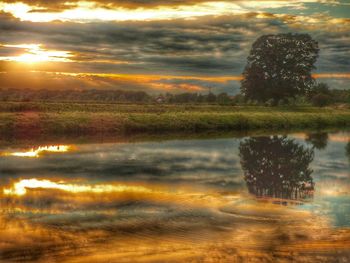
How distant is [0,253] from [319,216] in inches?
281

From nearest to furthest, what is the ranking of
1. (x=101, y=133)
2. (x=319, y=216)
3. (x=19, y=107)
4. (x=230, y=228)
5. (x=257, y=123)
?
(x=230, y=228) → (x=319, y=216) → (x=101, y=133) → (x=19, y=107) → (x=257, y=123)

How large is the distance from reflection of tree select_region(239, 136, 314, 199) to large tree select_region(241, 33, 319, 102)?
153ft

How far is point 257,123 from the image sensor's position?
53.2 metres

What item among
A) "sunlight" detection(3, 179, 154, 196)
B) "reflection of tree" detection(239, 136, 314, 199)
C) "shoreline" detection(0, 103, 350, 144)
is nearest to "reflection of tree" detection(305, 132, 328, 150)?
"reflection of tree" detection(239, 136, 314, 199)

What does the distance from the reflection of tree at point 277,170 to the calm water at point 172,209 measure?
58 mm

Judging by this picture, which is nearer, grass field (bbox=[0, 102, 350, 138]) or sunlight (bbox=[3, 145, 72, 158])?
sunlight (bbox=[3, 145, 72, 158])

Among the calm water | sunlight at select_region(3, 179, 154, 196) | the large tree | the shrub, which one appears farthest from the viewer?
the shrub

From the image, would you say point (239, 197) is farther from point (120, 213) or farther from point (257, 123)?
point (257, 123)

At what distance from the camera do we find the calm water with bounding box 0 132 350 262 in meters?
9.41

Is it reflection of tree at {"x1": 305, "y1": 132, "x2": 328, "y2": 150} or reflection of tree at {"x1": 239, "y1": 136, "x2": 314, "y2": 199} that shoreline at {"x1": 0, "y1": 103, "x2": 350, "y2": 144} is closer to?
reflection of tree at {"x1": 305, "y1": 132, "x2": 328, "y2": 150}

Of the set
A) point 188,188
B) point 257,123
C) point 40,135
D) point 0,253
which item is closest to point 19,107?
point 40,135

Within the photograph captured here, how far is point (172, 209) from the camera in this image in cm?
1321

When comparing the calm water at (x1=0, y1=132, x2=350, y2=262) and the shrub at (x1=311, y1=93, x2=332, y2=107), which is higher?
the calm water at (x1=0, y1=132, x2=350, y2=262)

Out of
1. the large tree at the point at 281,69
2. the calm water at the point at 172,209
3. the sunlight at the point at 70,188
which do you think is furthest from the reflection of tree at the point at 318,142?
the large tree at the point at 281,69
